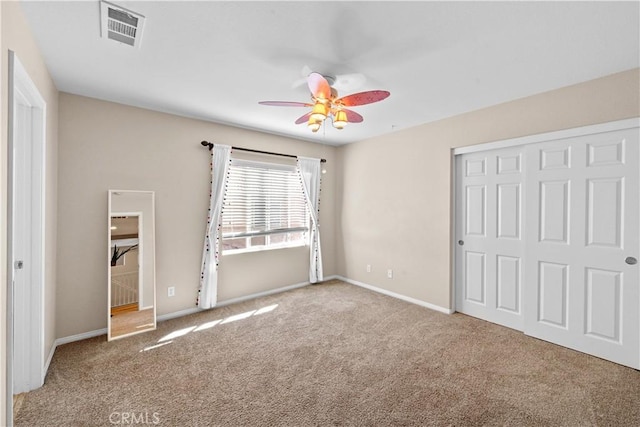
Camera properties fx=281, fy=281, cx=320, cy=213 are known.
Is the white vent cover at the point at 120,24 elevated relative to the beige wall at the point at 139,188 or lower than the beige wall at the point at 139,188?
elevated

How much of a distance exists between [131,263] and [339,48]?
302 cm

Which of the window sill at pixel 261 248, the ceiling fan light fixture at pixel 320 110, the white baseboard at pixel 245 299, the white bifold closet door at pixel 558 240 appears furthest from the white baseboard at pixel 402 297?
the ceiling fan light fixture at pixel 320 110

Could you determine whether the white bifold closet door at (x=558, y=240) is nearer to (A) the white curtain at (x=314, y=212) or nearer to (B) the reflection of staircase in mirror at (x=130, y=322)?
(A) the white curtain at (x=314, y=212)

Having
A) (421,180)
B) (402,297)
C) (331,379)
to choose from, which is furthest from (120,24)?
(402,297)

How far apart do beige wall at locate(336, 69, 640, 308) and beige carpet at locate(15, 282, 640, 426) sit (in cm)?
95

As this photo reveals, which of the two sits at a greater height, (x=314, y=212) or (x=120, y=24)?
(x=120, y=24)

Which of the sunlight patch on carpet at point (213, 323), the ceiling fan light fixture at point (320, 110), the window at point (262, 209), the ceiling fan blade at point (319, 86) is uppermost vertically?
the ceiling fan blade at point (319, 86)

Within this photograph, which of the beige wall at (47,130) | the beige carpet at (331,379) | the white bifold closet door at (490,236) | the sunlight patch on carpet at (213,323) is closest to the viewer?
the beige wall at (47,130)

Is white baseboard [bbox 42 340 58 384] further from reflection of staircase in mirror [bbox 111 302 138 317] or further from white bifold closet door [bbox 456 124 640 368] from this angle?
white bifold closet door [bbox 456 124 640 368]

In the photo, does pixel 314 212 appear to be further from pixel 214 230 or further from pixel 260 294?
pixel 214 230

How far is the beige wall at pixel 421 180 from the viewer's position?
2582 mm

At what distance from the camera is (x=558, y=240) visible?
2.77 m

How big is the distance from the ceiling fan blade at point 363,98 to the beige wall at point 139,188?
222 cm

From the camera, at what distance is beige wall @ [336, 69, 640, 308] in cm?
258
